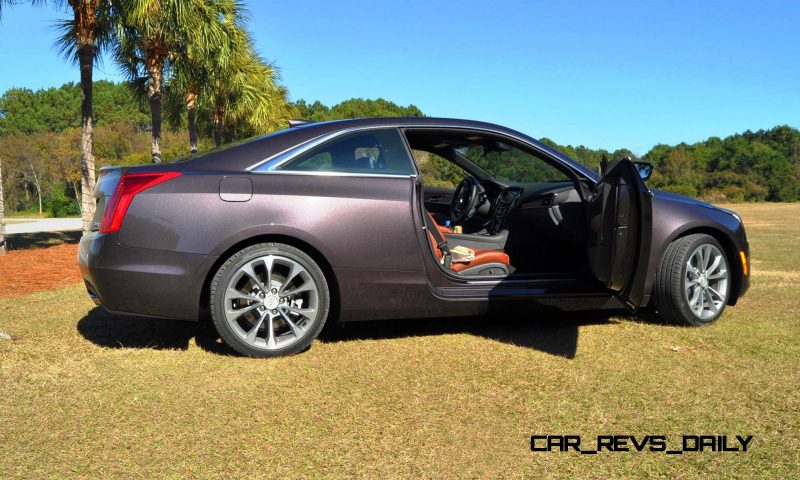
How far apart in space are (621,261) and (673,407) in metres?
1.12

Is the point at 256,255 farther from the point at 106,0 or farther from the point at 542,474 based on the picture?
the point at 106,0

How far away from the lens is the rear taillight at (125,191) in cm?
373

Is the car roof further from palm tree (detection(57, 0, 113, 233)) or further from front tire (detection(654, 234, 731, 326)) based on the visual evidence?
palm tree (detection(57, 0, 113, 233))

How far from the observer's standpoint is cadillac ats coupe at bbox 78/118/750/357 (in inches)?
148

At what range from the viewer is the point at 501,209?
17.9ft

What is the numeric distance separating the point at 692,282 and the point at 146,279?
149 inches

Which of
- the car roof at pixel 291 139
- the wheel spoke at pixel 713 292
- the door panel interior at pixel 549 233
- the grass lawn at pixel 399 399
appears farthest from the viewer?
the door panel interior at pixel 549 233

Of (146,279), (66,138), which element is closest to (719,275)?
(146,279)

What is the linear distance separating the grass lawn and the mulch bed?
277 centimetres

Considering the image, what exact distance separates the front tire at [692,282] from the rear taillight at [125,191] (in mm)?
3467

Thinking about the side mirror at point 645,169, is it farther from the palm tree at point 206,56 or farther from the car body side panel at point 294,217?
the palm tree at point 206,56

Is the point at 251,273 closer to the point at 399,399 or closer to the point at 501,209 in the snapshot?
the point at 399,399

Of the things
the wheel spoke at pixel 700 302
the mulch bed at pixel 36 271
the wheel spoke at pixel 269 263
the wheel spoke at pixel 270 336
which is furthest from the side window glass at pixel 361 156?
the mulch bed at pixel 36 271

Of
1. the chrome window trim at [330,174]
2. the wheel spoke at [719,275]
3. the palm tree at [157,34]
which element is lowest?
the wheel spoke at [719,275]
